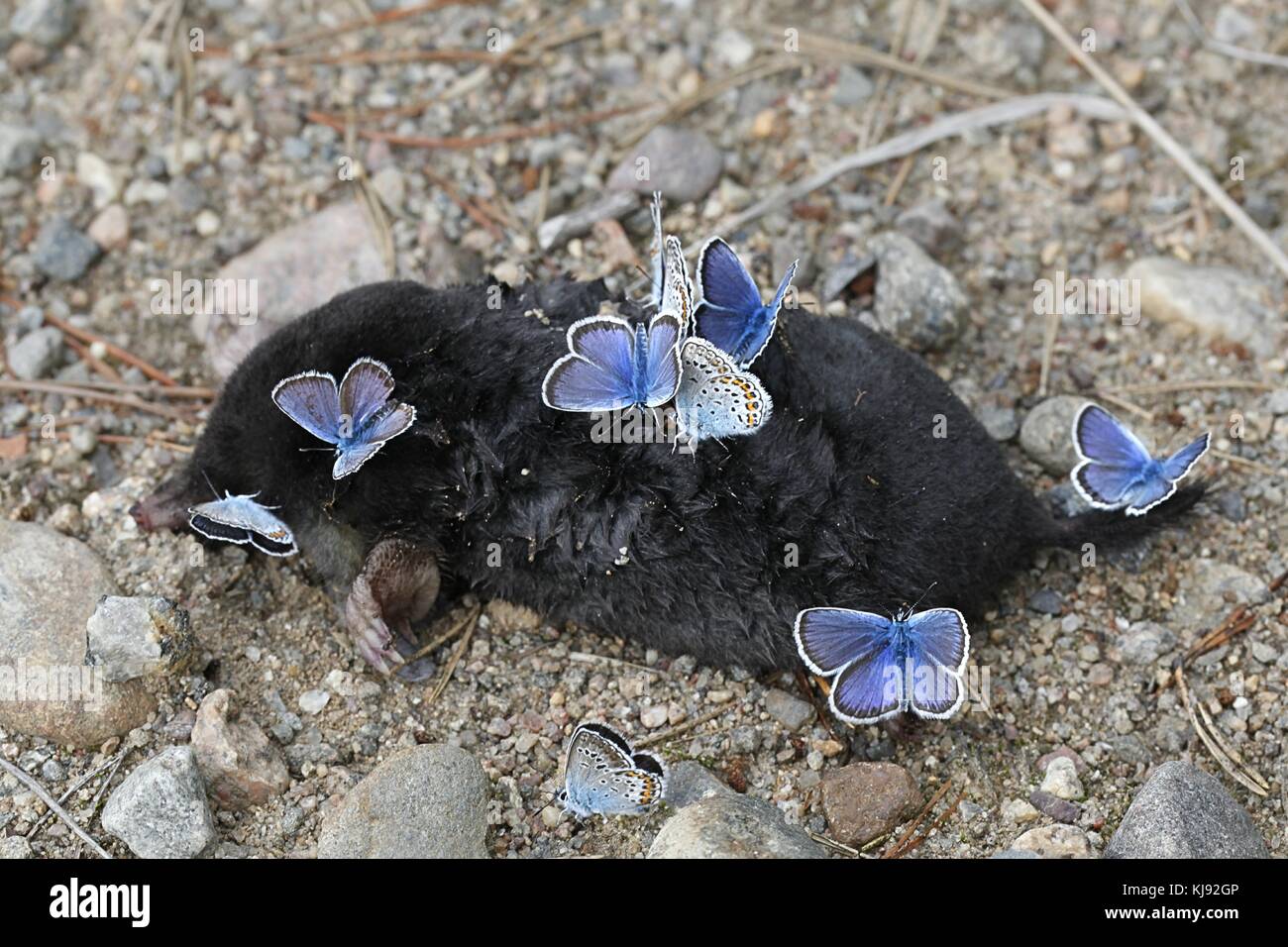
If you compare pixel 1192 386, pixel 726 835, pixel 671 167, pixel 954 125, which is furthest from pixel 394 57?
pixel 726 835

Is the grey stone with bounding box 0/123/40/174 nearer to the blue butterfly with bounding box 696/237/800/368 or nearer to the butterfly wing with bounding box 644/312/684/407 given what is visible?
the blue butterfly with bounding box 696/237/800/368

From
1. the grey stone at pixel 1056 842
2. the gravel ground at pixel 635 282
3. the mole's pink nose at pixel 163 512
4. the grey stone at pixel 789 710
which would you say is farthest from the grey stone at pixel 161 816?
the grey stone at pixel 1056 842

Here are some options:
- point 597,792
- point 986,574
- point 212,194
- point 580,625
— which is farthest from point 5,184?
point 986,574

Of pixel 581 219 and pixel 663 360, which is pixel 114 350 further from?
pixel 663 360

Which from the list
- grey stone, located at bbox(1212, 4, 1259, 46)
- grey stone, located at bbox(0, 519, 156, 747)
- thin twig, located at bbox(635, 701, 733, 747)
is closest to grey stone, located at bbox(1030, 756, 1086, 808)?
thin twig, located at bbox(635, 701, 733, 747)

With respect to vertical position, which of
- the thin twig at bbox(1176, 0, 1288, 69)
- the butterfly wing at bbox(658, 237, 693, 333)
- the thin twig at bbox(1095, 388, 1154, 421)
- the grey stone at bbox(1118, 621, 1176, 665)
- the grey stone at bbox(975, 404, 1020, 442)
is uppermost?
the butterfly wing at bbox(658, 237, 693, 333)

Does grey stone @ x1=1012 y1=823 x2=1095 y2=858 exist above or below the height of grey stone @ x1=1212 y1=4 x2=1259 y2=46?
below
